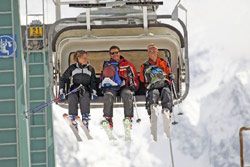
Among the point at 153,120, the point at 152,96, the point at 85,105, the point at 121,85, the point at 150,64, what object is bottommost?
the point at 153,120

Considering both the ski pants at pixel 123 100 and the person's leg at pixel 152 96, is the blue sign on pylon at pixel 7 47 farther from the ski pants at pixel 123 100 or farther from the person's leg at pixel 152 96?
the person's leg at pixel 152 96

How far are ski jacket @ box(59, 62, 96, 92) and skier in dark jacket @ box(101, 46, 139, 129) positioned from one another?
172 millimetres

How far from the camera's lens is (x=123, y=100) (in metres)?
13.2

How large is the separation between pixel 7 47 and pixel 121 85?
2833 millimetres

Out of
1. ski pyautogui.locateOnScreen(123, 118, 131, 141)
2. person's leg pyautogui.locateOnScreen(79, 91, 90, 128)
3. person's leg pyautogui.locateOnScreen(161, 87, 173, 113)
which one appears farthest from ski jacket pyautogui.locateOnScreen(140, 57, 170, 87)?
person's leg pyautogui.locateOnScreen(79, 91, 90, 128)

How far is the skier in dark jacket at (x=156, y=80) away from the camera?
12953mm

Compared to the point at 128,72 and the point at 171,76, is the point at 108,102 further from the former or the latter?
the point at 171,76

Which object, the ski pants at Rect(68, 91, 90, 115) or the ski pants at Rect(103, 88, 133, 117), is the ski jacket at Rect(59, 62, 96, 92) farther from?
the ski pants at Rect(103, 88, 133, 117)

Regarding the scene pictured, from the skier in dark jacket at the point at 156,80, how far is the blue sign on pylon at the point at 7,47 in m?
3.09

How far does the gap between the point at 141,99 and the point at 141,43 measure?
53.9 inches

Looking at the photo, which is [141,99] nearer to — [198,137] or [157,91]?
[157,91]

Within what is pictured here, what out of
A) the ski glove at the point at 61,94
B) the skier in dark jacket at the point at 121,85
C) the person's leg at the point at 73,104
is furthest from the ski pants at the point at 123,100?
the ski glove at the point at 61,94

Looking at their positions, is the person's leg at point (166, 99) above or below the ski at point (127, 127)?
above

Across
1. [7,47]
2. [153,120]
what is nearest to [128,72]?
[153,120]
